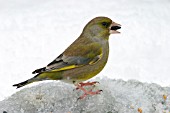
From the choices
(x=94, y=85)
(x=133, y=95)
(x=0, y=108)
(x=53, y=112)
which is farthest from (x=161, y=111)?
(x=0, y=108)

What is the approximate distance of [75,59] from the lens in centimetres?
680

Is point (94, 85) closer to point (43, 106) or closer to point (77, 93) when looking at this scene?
point (77, 93)

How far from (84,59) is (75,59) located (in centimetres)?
11

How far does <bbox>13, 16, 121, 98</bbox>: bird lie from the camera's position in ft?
22.2

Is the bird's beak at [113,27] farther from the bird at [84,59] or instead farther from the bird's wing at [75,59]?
the bird's wing at [75,59]

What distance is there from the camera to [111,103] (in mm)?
7043

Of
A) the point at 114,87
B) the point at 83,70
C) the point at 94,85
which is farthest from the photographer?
the point at 114,87

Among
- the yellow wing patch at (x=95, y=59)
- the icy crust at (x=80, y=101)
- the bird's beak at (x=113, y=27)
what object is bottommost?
the icy crust at (x=80, y=101)

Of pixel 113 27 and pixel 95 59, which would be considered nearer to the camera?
pixel 95 59

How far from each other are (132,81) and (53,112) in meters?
1.56

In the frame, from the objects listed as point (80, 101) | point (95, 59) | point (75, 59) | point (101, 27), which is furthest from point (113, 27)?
point (80, 101)

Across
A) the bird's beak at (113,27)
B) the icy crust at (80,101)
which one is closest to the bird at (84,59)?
the bird's beak at (113,27)

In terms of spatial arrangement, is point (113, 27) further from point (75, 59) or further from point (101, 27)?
point (75, 59)

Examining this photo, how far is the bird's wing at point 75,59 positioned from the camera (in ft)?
22.2
